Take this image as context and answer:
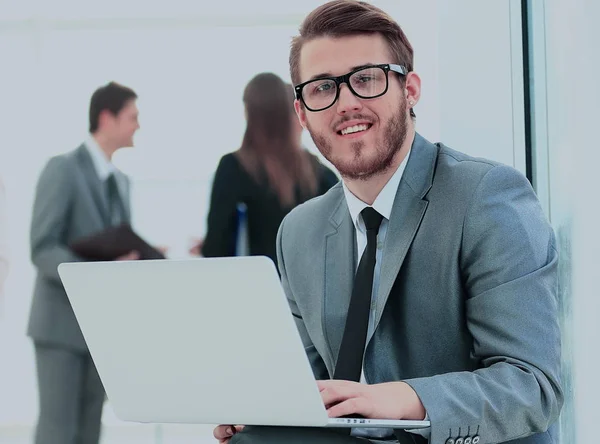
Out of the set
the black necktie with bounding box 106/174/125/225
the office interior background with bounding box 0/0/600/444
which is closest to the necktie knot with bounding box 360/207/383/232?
the black necktie with bounding box 106/174/125/225

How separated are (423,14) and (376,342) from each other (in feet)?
5.03

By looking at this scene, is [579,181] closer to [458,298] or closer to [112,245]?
[458,298]

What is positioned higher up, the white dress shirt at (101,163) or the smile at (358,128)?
the smile at (358,128)

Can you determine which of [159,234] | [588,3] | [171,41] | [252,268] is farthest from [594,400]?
[171,41]

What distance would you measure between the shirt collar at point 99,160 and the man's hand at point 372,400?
2055mm

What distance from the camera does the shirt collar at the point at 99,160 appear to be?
3.16 meters

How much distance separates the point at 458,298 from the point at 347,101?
0.36 m

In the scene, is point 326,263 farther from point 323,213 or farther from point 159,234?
point 159,234

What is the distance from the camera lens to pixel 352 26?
156 centimetres

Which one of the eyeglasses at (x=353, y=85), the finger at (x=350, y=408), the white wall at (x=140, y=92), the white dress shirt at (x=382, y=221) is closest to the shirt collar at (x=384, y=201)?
the white dress shirt at (x=382, y=221)

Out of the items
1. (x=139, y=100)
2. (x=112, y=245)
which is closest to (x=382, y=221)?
(x=112, y=245)

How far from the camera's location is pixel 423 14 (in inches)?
109

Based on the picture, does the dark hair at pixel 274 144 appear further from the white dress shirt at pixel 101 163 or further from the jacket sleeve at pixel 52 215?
the jacket sleeve at pixel 52 215

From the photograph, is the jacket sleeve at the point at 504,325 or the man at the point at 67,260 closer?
the jacket sleeve at the point at 504,325
